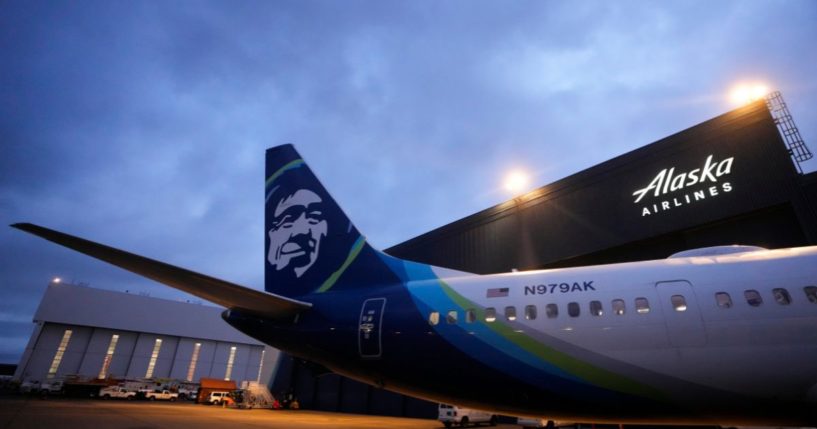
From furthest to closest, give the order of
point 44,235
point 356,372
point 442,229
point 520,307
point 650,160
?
point 442,229, point 650,160, point 356,372, point 520,307, point 44,235

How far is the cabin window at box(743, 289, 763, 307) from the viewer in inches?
246

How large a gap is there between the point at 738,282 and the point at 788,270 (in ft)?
3.04

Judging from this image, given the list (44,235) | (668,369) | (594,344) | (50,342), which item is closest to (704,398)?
(668,369)

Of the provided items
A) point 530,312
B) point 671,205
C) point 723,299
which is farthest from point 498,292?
point 671,205

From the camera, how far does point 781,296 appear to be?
6273 mm

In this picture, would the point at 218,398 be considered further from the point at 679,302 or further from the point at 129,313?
the point at 679,302

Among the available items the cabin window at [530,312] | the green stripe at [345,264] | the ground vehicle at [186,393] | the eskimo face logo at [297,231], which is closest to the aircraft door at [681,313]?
the cabin window at [530,312]

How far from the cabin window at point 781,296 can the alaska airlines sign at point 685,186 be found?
1198 cm

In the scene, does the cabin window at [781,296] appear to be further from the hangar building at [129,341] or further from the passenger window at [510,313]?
the hangar building at [129,341]

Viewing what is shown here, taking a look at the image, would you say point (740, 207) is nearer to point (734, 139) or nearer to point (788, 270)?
point (734, 139)

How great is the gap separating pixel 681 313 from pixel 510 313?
278 centimetres

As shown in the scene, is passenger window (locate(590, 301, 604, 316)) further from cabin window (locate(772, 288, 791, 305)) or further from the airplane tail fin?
the airplane tail fin

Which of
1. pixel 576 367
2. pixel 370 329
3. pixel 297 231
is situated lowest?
pixel 576 367

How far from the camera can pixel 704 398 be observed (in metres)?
5.98
